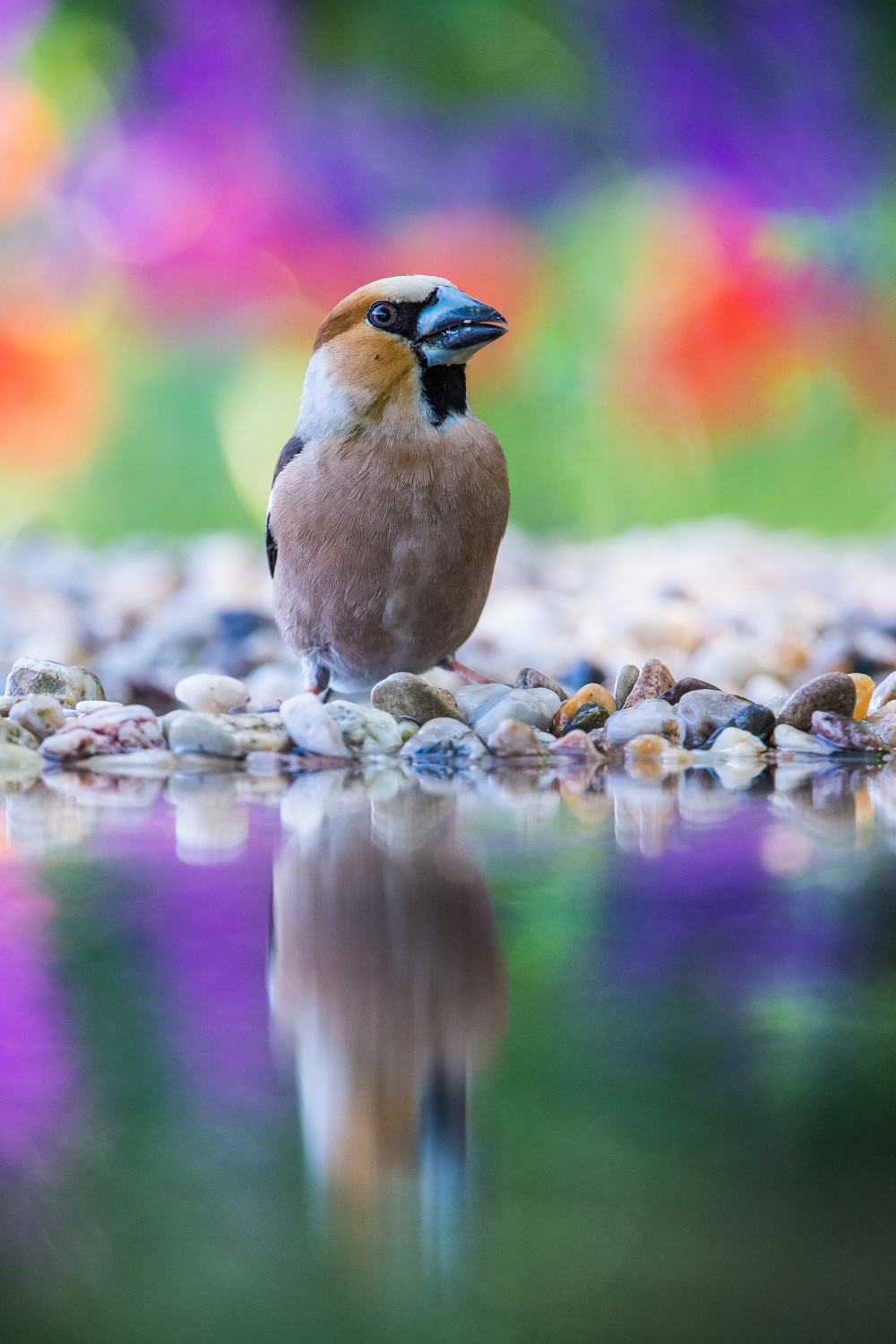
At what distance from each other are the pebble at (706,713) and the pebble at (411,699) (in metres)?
0.24

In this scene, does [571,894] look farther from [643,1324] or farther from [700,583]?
[700,583]

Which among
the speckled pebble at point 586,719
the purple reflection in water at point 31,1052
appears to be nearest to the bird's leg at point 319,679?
the speckled pebble at point 586,719

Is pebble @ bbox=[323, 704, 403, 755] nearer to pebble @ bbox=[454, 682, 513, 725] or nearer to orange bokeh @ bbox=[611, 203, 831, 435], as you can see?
pebble @ bbox=[454, 682, 513, 725]

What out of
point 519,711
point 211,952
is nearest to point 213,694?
point 519,711

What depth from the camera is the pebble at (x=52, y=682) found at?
147 centimetres

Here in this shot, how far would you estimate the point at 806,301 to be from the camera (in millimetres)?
3129

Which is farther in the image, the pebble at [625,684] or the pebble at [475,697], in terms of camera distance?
the pebble at [625,684]

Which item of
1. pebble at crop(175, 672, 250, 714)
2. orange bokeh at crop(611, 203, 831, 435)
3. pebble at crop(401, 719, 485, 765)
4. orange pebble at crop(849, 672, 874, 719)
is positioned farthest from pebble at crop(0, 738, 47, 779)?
orange bokeh at crop(611, 203, 831, 435)

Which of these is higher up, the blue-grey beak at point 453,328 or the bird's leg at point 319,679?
the blue-grey beak at point 453,328

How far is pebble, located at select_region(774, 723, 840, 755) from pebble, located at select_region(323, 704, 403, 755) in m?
0.38

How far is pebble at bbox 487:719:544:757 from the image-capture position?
1241 millimetres

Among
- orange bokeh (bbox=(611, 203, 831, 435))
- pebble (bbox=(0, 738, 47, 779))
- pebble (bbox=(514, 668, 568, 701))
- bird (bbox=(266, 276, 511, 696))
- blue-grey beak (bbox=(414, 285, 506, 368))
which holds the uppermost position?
orange bokeh (bbox=(611, 203, 831, 435))

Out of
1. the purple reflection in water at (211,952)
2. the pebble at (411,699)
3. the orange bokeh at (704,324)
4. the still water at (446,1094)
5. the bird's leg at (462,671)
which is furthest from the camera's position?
the orange bokeh at (704,324)

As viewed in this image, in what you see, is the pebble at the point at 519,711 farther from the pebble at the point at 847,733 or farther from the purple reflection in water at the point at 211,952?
the purple reflection in water at the point at 211,952
